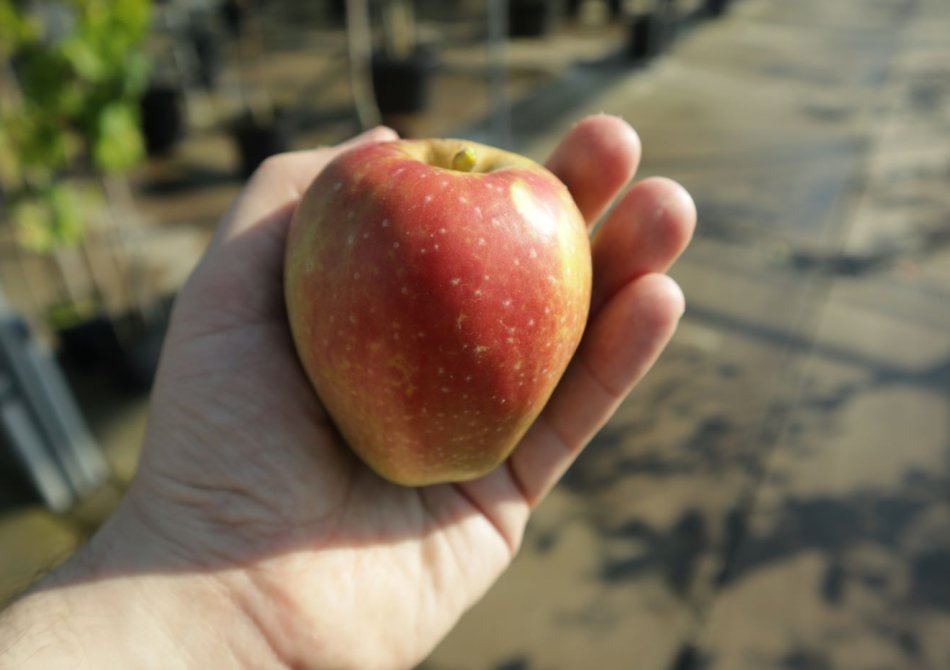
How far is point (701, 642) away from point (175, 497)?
74.2 inches

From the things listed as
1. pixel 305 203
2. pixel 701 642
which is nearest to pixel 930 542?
pixel 701 642

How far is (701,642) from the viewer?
251 centimetres

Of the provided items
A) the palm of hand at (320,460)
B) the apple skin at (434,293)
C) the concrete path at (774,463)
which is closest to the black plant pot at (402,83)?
the concrete path at (774,463)

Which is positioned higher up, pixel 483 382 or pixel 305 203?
pixel 305 203

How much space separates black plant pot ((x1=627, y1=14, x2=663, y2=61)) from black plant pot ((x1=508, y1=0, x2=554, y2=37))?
131cm

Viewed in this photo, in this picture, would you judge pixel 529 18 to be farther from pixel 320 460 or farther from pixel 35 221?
pixel 320 460

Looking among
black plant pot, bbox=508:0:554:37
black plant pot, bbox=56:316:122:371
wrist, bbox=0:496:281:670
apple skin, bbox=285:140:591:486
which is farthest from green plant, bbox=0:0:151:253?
black plant pot, bbox=508:0:554:37

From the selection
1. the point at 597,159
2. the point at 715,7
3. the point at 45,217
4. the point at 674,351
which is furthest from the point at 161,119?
the point at 715,7

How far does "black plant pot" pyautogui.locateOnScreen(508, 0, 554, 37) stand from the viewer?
8.66 meters

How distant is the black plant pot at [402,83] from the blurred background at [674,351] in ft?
0.09

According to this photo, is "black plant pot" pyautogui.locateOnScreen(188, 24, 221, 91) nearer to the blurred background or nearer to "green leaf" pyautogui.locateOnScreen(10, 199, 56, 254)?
the blurred background

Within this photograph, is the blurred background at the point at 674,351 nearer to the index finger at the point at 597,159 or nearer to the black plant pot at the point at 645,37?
the black plant pot at the point at 645,37

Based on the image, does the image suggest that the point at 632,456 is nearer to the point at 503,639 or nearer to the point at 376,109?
the point at 503,639

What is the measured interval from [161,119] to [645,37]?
508 centimetres
